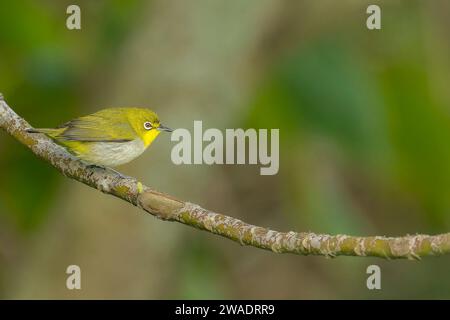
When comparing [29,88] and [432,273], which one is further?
[432,273]

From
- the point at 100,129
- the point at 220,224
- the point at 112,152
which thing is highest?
the point at 100,129

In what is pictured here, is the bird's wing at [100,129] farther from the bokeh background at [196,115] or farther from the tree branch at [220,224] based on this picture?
the bokeh background at [196,115]

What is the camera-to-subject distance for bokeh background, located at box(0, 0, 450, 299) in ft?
19.1

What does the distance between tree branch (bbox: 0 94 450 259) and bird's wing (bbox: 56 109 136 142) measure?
98mm

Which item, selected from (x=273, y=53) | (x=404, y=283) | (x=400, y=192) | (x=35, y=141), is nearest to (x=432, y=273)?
(x=404, y=283)

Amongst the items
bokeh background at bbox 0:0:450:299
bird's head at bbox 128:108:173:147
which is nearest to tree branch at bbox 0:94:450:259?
bird's head at bbox 128:108:173:147

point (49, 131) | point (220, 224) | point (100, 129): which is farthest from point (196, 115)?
point (220, 224)

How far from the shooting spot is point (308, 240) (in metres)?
2.70

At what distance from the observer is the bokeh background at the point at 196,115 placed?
582 centimetres

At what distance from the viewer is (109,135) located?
4.11 m

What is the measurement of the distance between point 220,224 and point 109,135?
4.39ft

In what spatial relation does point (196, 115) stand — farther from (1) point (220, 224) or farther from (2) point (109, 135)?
(1) point (220, 224)
